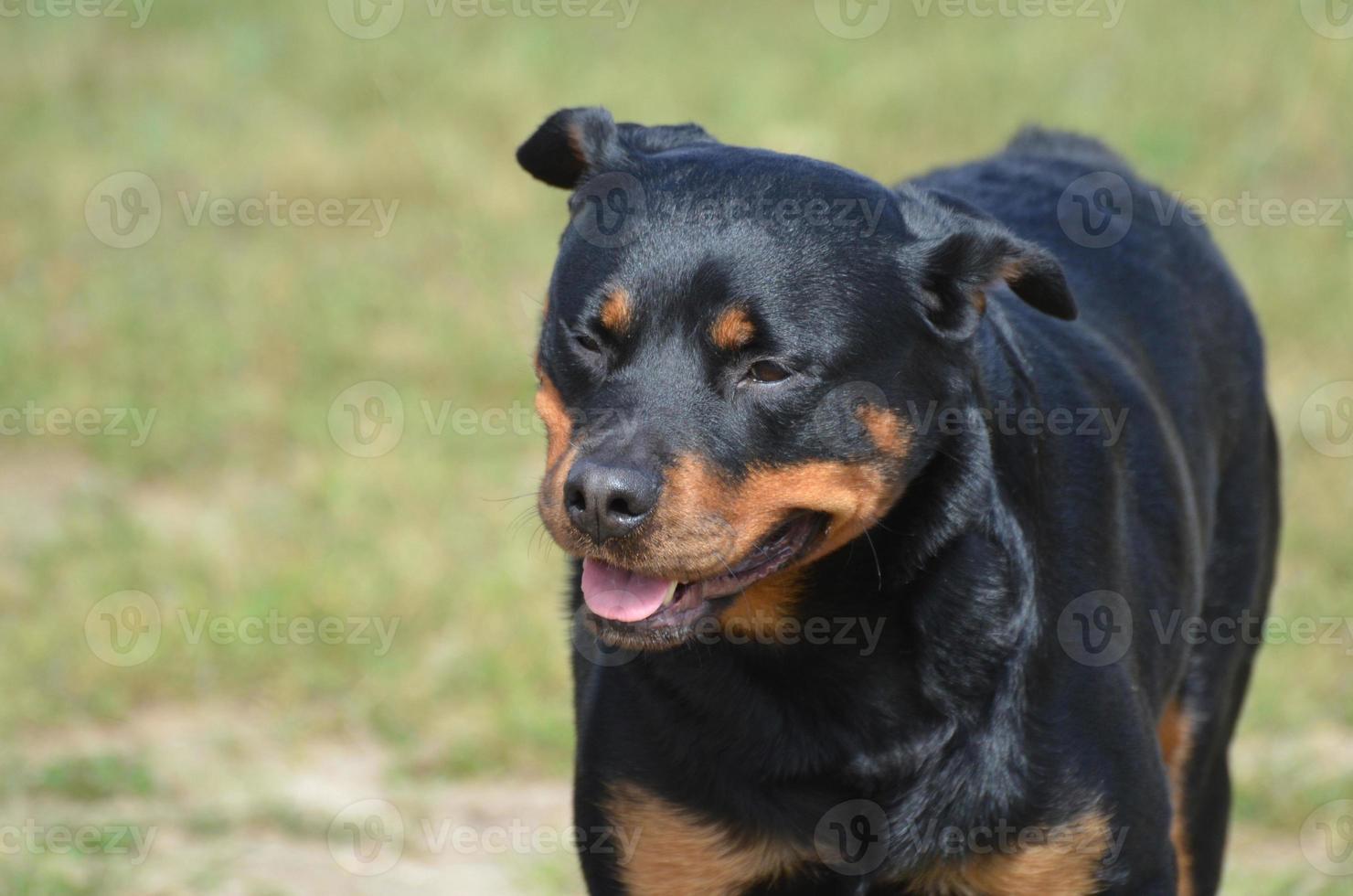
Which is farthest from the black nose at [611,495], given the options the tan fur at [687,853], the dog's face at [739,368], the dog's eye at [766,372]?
the tan fur at [687,853]

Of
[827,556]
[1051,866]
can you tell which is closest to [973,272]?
[827,556]

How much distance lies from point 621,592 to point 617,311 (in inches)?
21.8

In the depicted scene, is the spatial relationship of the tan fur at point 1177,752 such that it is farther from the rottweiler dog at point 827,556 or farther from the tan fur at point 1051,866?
the tan fur at point 1051,866

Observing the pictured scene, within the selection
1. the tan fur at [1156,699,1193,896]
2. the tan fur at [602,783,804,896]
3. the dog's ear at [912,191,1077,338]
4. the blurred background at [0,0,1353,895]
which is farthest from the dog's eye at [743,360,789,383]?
the blurred background at [0,0,1353,895]

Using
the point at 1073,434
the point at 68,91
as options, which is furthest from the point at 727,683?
the point at 68,91

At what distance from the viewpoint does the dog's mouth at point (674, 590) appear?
11.0 feet

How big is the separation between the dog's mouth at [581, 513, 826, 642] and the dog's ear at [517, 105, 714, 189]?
37.9 inches

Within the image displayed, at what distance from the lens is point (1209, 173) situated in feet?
33.2

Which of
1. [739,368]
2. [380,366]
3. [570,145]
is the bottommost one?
[380,366]

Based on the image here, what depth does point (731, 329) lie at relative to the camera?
11.0 ft

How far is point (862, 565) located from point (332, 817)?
2950 mm

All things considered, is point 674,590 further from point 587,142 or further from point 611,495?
point 587,142

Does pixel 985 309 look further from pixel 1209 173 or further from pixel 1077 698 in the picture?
pixel 1209 173

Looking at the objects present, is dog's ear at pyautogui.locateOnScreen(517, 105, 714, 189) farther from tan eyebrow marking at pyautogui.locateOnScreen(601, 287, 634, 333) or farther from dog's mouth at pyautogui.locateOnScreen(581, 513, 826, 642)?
dog's mouth at pyautogui.locateOnScreen(581, 513, 826, 642)
